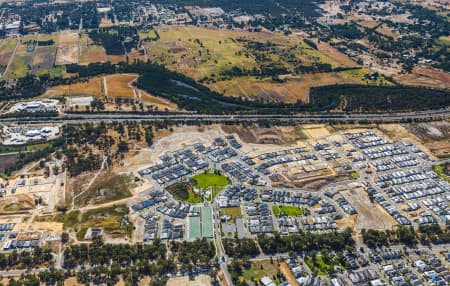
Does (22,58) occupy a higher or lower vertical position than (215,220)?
higher

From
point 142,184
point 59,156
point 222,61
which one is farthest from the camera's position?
point 222,61

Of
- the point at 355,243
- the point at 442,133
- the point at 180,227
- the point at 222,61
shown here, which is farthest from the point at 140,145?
the point at 442,133

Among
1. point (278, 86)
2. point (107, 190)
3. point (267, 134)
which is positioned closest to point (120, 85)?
point (278, 86)

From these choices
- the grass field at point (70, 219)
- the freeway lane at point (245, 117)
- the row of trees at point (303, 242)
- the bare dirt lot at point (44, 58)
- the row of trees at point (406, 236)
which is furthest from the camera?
Answer: the bare dirt lot at point (44, 58)

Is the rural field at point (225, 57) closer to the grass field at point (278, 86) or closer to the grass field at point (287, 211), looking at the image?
the grass field at point (278, 86)

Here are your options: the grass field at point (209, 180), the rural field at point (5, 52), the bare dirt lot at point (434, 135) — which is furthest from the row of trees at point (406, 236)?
the rural field at point (5, 52)

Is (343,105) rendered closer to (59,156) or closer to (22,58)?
(59,156)

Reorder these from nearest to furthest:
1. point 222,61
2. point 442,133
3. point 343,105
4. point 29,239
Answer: point 29,239
point 442,133
point 343,105
point 222,61

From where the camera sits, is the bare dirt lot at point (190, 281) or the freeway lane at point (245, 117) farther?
the freeway lane at point (245, 117)
